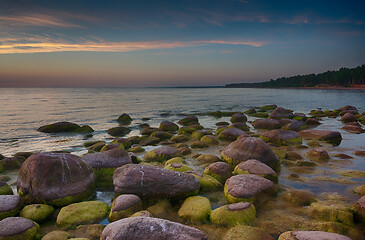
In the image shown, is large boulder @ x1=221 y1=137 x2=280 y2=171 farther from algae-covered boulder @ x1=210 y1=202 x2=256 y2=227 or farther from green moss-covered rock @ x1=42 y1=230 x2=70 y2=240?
green moss-covered rock @ x1=42 y1=230 x2=70 y2=240

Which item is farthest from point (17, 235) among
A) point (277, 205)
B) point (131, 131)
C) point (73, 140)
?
point (131, 131)

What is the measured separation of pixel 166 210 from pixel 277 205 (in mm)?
2957

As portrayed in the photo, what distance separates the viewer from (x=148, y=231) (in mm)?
3953

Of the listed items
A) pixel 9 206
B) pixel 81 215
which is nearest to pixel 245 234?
pixel 81 215

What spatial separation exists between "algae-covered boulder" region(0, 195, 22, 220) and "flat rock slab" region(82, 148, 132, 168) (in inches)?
110

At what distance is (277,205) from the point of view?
6027mm

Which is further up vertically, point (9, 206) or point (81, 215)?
point (9, 206)

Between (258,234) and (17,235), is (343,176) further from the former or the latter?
(17,235)

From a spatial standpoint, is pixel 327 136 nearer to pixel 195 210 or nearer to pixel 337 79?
pixel 195 210

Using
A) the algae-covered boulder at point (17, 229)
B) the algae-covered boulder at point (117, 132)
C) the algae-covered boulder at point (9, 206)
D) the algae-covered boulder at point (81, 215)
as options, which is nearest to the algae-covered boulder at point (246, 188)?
the algae-covered boulder at point (81, 215)

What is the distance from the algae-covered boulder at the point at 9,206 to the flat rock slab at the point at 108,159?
2795mm

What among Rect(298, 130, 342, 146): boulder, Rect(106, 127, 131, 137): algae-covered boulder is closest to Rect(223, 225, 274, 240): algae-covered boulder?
Rect(298, 130, 342, 146): boulder

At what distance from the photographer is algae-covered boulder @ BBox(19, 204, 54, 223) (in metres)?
5.51

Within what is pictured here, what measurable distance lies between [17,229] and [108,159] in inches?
163
